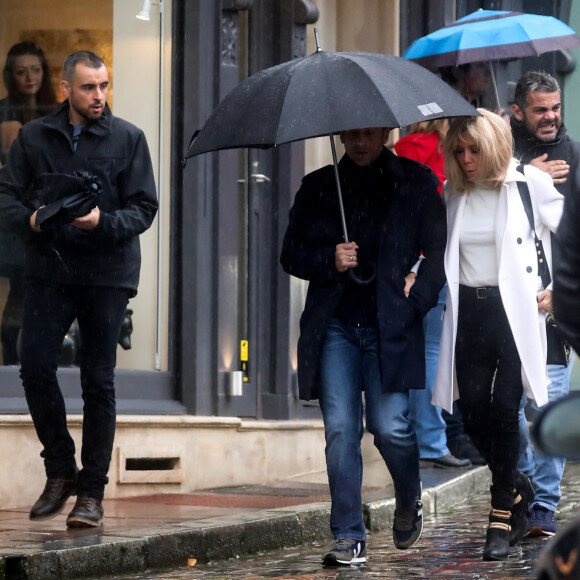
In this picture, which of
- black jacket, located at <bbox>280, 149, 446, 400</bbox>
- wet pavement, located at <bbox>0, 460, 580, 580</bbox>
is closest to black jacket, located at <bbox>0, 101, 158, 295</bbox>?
black jacket, located at <bbox>280, 149, 446, 400</bbox>

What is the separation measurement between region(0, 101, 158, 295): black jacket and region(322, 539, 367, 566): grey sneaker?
65.6 inches

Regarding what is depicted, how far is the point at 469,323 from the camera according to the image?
6.02 meters

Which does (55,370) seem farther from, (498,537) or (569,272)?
(569,272)

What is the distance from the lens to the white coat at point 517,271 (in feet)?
19.4

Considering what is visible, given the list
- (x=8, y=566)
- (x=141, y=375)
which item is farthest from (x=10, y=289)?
(x=8, y=566)

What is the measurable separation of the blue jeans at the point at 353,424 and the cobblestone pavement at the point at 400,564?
9.6 inches

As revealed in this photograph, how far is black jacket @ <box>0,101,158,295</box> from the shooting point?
21.5ft

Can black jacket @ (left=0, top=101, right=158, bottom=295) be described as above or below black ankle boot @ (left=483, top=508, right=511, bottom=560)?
above

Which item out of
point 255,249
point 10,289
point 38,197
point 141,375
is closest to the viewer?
point 38,197

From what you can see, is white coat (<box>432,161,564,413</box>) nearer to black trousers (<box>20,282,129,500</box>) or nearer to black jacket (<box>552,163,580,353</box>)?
black trousers (<box>20,282,129,500</box>)

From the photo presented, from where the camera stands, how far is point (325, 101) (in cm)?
559

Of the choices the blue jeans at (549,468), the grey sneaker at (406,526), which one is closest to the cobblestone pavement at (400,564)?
the grey sneaker at (406,526)

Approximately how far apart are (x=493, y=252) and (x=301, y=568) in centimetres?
158

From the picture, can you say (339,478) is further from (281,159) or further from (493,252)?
(281,159)
